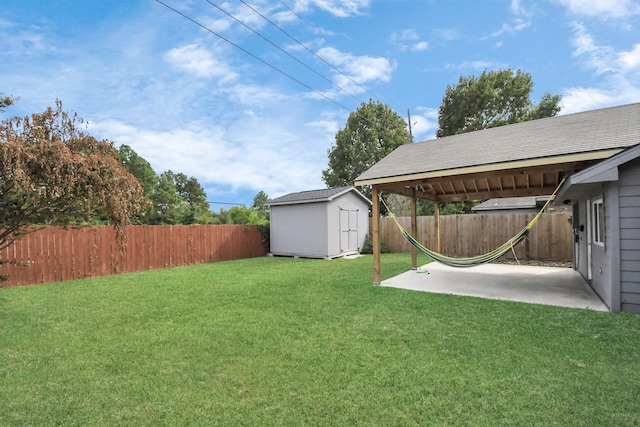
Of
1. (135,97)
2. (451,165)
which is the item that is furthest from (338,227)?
(135,97)

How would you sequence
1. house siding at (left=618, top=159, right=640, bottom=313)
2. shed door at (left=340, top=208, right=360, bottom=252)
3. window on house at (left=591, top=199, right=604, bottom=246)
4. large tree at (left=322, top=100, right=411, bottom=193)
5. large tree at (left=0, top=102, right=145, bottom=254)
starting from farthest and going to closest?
large tree at (left=322, top=100, right=411, bottom=193) → shed door at (left=340, top=208, right=360, bottom=252) → window on house at (left=591, top=199, right=604, bottom=246) → house siding at (left=618, top=159, right=640, bottom=313) → large tree at (left=0, top=102, right=145, bottom=254)

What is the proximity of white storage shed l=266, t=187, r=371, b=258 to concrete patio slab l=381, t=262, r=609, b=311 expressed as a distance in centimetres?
450

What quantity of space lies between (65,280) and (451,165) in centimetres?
955

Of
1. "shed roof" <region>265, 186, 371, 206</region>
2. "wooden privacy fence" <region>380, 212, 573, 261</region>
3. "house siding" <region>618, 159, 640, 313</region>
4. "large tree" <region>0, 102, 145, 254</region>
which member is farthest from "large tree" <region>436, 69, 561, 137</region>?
"large tree" <region>0, 102, 145, 254</region>

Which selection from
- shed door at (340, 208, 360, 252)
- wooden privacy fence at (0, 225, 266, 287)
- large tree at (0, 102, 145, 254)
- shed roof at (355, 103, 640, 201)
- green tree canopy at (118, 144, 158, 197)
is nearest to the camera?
large tree at (0, 102, 145, 254)

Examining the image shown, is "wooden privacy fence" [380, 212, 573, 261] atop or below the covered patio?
below

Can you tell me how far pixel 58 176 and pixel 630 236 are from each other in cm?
703

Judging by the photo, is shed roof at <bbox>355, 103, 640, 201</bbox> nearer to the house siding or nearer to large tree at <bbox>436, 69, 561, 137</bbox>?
the house siding

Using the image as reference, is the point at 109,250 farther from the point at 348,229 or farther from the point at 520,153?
the point at 520,153

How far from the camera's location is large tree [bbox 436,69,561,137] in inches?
812

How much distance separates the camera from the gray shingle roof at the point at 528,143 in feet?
15.4

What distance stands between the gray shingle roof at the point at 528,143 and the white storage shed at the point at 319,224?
5.03 metres

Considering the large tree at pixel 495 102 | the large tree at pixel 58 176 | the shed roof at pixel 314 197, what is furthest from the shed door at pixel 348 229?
the large tree at pixel 495 102

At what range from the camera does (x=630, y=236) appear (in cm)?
412
